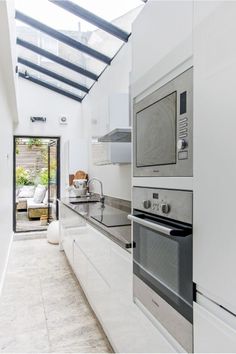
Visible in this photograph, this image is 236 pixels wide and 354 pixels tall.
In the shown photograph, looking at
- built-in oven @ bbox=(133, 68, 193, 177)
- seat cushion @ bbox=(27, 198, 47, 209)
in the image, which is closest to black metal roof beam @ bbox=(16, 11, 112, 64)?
built-in oven @ bbox=(133, 68, 193, 177)

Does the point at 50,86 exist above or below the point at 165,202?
above

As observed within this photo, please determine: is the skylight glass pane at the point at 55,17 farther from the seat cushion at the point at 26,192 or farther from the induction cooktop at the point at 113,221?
the seat cushion at the point at 26,192

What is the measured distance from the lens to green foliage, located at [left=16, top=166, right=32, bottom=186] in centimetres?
870

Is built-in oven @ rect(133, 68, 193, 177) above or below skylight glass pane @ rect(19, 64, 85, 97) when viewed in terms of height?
below

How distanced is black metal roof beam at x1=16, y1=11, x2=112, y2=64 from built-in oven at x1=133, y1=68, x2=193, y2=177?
289cm

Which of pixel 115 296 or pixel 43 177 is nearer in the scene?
pixel 115 296

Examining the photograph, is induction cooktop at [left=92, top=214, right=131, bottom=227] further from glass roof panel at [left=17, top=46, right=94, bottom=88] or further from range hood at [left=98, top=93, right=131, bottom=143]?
glass roof panel at [left=17, top=46, right=94, bottom=88]

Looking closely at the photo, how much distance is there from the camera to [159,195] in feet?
4.16

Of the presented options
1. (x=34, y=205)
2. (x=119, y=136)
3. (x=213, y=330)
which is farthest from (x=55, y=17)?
(x=34, y=205)

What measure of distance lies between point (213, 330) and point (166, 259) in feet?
1.17

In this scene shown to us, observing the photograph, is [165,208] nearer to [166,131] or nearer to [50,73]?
[166,131]

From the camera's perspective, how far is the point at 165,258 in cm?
121

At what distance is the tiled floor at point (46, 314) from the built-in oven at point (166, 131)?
1.45m

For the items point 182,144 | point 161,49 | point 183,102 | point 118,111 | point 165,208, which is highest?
point 118,111
